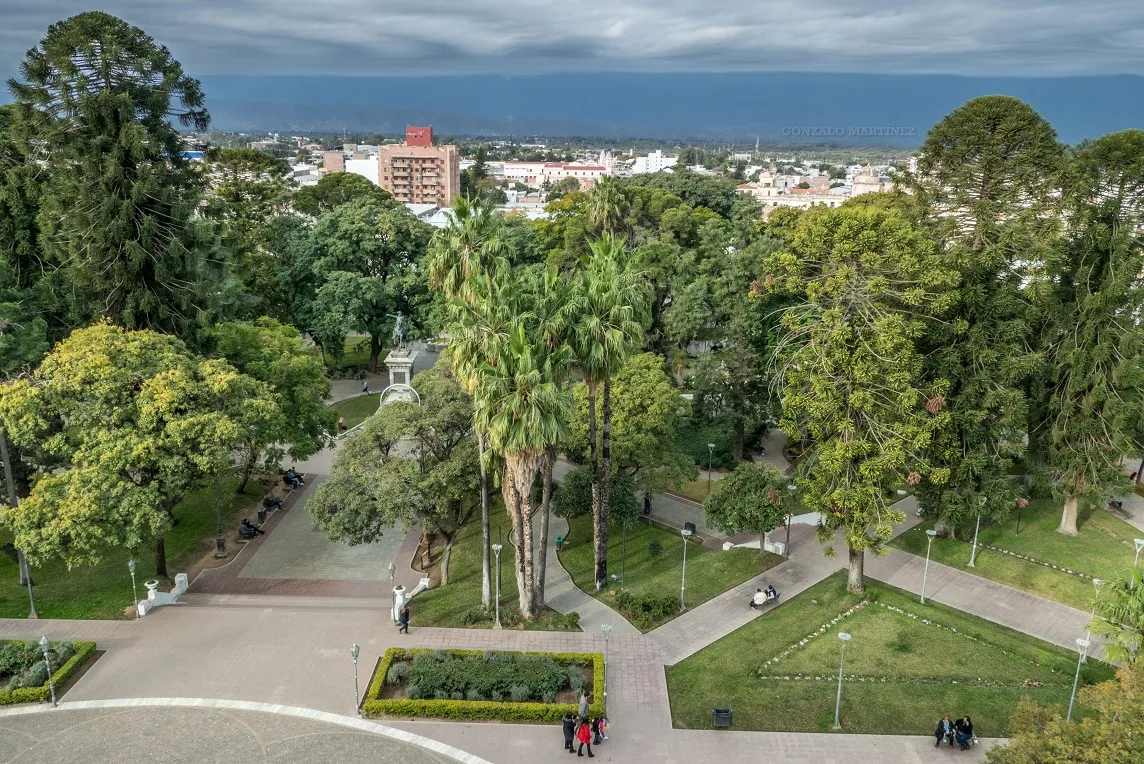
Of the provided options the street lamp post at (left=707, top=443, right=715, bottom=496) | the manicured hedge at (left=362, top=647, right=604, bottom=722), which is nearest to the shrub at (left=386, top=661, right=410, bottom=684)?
the manicured hedge at (left=362, top=647, right=604, bottom=722)

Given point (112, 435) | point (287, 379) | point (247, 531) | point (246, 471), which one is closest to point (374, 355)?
point (287, 379)

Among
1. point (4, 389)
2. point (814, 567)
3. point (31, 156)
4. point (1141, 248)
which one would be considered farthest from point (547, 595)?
point (31, 156)

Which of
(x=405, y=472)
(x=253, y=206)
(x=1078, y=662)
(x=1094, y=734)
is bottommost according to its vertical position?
(x=1078, y=662)

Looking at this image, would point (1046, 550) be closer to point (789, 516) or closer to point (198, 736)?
point (789, 516)

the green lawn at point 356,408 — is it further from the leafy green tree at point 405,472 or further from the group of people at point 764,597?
the group of people at point 764,597

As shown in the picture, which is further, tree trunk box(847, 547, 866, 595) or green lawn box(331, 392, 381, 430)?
green lawn box(331, 392, 381, 430)

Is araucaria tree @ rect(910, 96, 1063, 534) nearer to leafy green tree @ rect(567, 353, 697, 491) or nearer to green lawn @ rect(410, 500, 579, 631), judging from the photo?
leafy green tree @ rect(567, 353, 697, 491)
